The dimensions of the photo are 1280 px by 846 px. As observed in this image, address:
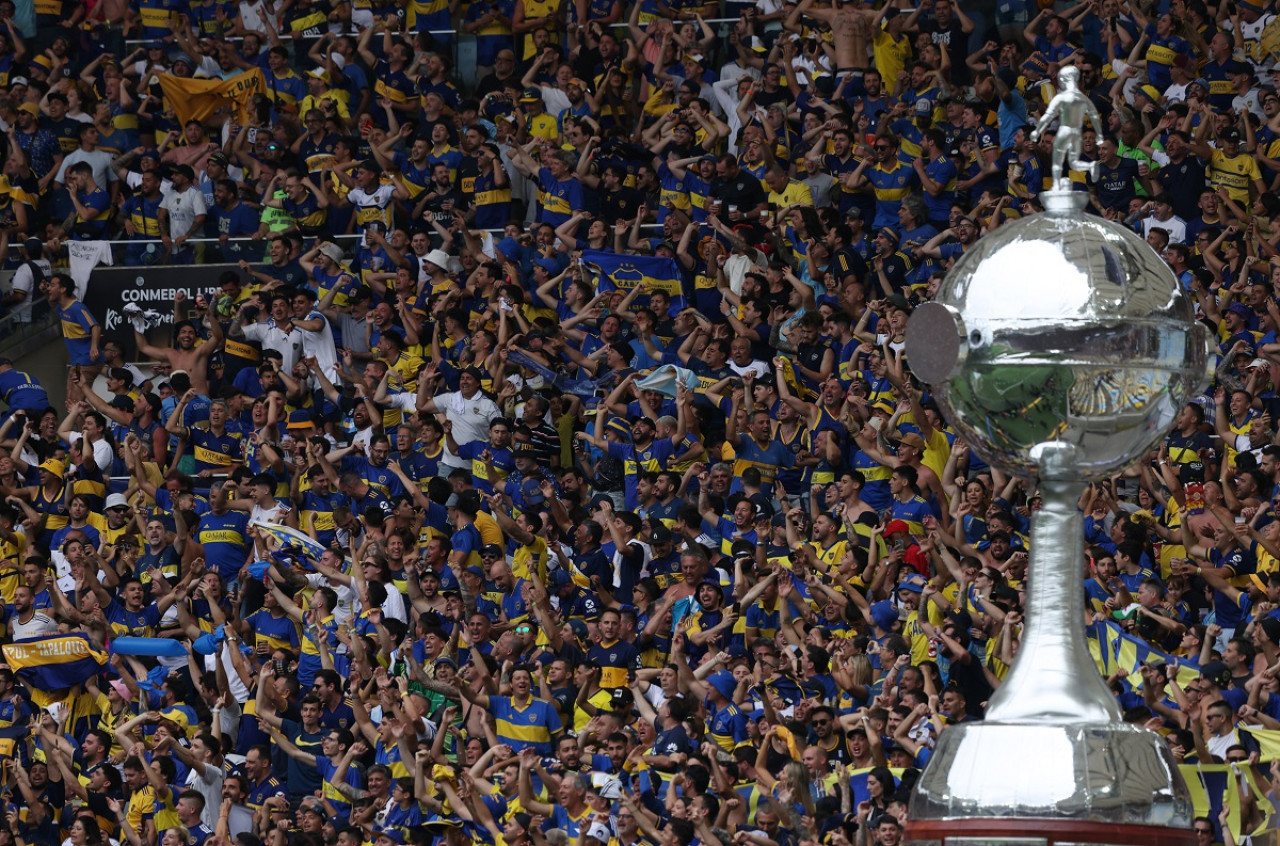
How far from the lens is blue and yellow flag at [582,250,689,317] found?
1781 centimetres

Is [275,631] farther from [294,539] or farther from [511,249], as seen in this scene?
[511,249]

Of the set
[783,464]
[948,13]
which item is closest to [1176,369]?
[783,464]

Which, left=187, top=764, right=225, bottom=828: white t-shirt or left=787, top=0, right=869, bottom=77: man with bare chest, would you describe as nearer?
left=187, top=764, right=225, bottom=828: white t-shirt

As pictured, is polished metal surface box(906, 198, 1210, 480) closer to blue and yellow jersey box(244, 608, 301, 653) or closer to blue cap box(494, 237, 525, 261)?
blue and yellow jersey box(244, 608, 301, 653)

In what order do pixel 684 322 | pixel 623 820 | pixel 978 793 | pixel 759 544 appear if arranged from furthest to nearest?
pixel 684 322 → pixel 759 544 → pixel 623 820 → pixel 978 793

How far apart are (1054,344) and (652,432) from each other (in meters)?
12.7

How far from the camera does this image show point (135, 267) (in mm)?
20281

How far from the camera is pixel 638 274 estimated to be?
702 inches

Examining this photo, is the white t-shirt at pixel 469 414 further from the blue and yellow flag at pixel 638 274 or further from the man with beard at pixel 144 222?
the man with beard at pixel 144 222

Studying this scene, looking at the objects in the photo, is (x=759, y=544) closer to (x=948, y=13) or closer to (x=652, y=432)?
(x=652, y=432)

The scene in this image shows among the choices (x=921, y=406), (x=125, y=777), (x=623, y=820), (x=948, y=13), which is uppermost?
(x=948, y=13)

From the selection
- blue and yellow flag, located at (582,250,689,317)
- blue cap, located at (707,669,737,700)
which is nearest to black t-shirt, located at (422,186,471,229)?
blue and yellow flag, located at (582,250,689,317)

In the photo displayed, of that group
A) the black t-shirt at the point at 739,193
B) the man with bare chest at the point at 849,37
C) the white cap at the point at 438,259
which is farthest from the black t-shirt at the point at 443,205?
the man with bare chest at the point at 849,37

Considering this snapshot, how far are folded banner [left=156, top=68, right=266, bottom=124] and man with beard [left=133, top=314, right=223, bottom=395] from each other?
3131 mm
